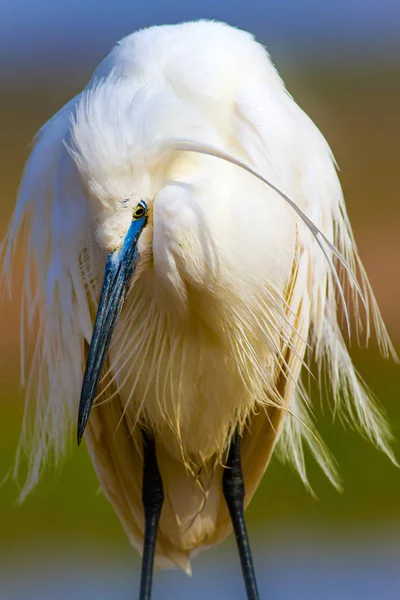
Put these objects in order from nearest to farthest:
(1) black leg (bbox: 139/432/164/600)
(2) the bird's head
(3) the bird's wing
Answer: (2) the bird's head → (3) the bird's wing → (1) black leg (bbox: 139/432/164/600)

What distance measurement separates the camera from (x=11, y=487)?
5574 mm

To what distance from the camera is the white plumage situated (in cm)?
211

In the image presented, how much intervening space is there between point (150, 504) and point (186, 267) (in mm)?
785

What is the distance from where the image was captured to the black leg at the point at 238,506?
2.69 meters

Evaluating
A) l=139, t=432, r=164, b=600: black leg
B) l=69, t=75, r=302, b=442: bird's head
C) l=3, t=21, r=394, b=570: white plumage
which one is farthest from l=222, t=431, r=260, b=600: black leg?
l=69, t=75, r=302, b=442: bird's head

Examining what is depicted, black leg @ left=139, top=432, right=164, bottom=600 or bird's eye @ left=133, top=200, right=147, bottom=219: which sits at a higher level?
bird's eye @ left=133, top=200, right=147, bottom=219

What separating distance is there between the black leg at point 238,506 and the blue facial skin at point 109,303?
1.99 ft

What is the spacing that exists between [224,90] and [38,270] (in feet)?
1.90

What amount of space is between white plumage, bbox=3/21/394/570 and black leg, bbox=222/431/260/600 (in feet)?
0.11

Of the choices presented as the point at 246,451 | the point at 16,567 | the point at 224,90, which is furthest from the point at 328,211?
the point at 16,567

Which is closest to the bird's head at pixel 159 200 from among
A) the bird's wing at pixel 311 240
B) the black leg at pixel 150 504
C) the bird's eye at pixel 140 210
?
the bird's eye at pixel 140 210

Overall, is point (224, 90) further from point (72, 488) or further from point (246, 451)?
point (72, 488)

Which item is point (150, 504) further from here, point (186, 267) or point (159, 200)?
point (159, 200)

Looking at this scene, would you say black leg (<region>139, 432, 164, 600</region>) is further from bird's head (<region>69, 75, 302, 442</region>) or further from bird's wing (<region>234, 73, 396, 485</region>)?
bird's head (<region>69, 75, 302, 442</region>)
